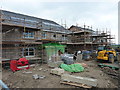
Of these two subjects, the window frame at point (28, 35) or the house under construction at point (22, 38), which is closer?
the house under construction at point (22, 38)

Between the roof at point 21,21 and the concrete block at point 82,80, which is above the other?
the roof at point 21,21

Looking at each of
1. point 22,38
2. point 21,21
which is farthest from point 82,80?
point 21,21

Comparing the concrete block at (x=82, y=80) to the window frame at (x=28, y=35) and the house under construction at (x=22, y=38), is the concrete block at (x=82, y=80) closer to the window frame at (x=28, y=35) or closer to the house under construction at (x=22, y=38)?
the house under construction at (x=22, y=38)

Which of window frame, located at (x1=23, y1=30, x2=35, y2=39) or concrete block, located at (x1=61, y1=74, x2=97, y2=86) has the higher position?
window frame, located at (x1=23, y1=30, x2=35, y2=39)

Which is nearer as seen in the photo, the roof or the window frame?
the roof

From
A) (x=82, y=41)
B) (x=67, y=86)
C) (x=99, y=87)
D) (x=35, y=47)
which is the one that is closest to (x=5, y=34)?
(x=35, y=47)

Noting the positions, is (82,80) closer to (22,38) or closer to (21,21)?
(22,38)

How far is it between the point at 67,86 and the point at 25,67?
620 cm

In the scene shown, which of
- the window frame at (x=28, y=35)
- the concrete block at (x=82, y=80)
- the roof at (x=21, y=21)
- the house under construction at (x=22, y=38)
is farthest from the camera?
the window frame at (x=28, y=35)

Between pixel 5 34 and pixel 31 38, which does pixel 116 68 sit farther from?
pixel 5 34

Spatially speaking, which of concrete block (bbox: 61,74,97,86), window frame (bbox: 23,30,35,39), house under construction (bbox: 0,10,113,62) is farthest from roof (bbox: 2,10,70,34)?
concrete block (bbox: 61,74,97,86)

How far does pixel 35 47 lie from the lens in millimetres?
13305

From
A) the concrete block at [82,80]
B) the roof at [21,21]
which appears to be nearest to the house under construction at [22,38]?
the roof at [21,21]

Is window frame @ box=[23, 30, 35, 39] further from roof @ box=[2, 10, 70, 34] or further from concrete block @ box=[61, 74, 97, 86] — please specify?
concrete block @ box=[61, 74, 97, 86]
